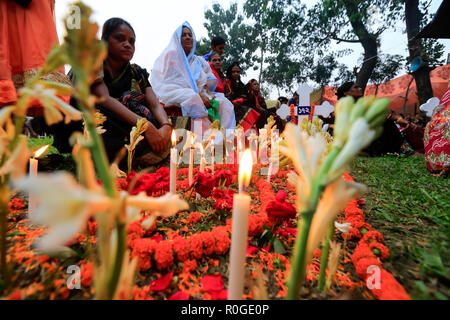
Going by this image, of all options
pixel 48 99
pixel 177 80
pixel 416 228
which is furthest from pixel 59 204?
pixel 177 80

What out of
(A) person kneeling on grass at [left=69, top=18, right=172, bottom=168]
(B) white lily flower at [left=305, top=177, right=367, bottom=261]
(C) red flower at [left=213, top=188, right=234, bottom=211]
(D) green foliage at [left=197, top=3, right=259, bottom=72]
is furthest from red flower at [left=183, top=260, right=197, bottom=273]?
(D) green foliage at [left=197, top=3, right=259, bottom=72]

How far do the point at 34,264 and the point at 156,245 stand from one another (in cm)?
36

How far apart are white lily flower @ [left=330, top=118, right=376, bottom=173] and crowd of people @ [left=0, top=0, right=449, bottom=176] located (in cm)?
41

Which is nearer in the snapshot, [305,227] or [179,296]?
[305,227]

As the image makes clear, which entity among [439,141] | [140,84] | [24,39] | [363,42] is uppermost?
[363,42]

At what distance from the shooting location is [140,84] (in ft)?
8.77

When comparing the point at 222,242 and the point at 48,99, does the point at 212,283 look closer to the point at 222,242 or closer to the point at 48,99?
the point at 222,242

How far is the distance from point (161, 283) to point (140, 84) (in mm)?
2473

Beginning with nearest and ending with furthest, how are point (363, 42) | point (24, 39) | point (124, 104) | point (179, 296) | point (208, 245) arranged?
point (179, 296)
point (208, 245)
point (24, 39)
point (124, 104)
point (363, 42)

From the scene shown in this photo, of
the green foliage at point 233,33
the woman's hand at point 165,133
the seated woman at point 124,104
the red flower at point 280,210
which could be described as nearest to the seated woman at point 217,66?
the seated woman at point 124,104

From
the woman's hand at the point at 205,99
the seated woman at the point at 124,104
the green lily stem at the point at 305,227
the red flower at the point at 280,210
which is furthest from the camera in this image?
the woman's hand at the point at 205,99

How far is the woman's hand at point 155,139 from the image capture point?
2.33 meters

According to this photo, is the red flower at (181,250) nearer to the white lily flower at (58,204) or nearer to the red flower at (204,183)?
the red flower at (204,183)

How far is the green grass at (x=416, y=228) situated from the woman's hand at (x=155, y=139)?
74.9 inches
